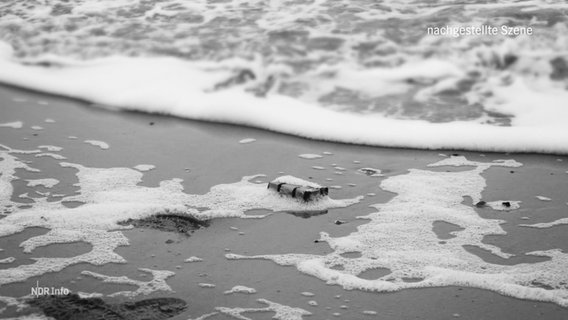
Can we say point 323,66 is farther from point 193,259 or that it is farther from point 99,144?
point 193,259

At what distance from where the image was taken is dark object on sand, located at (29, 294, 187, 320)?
8.36 ft

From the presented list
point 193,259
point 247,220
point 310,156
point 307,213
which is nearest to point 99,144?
point 310,156

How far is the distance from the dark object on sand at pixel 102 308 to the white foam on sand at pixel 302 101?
2.25 meters

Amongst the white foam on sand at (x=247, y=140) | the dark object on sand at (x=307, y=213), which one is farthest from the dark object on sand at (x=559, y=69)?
the dark object on sand at (x=307, y=213)

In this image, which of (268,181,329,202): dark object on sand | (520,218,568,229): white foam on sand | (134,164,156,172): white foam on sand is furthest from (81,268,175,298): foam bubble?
(520,218,568,229): white foam on sand

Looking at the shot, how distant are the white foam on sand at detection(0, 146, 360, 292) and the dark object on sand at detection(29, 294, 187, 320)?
Answer: 278mm

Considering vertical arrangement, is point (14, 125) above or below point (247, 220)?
above

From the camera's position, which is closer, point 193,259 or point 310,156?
point 193,259

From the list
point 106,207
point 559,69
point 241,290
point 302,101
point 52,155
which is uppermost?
point 559,69

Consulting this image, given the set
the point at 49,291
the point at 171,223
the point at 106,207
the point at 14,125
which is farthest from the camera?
the point at 14,125

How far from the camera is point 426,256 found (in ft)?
10.2

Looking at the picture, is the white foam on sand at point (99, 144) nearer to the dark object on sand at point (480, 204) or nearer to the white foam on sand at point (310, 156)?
the white foam on sand at point (310, 156)

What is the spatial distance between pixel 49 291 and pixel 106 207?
86 centimetres

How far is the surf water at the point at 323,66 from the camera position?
4.86 metres
